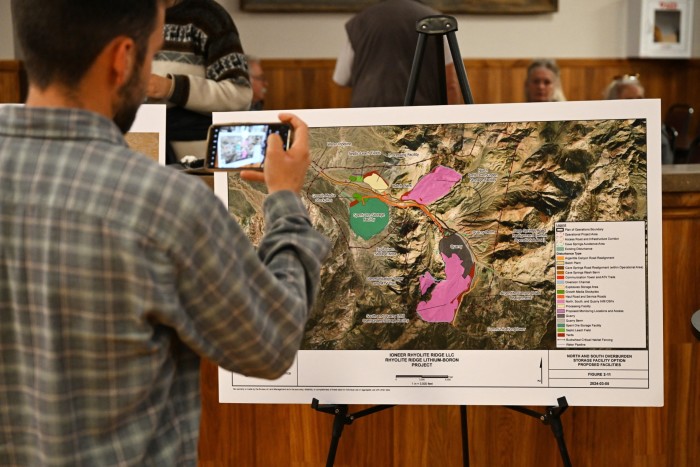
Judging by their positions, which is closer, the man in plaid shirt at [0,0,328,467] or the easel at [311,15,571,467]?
the man in plaid shirt at [0,0,328,467]

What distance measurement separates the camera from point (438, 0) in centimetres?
592

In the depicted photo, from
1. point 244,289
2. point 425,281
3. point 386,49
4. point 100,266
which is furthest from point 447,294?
point 386,49

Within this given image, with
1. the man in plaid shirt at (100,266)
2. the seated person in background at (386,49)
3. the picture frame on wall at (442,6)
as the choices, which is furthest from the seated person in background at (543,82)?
the man in plaid shirt at (100,266)

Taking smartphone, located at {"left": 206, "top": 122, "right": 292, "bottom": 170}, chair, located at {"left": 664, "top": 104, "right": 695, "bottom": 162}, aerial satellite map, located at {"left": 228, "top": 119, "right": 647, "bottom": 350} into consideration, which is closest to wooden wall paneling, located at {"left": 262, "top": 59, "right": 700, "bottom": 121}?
chair, located at {"left": 664, "top": 104, "right": 695, "bottom": 162}

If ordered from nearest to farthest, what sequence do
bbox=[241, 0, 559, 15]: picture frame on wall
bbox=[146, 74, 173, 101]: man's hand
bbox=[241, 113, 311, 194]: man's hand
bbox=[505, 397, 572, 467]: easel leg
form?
bbox=[241, 113, 311, 194]: man's hand → bbox=[505, 397, 572, 467]: easel leg → bbox=[146, 74, 173, 101]: man's hand → bbox=[241, 0, 559, 15]: picture frame on wall

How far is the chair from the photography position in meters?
5.77

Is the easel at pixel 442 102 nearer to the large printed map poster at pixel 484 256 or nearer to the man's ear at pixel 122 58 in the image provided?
the large printed map poster at pixel 484 256

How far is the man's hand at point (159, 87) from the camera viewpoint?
95.2 inches

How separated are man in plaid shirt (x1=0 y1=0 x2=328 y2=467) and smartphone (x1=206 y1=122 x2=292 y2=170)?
1.03 ft

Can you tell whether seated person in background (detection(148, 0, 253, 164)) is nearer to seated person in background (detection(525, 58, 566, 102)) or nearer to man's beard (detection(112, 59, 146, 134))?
man's beard (detection(112, 59, 146, 134))

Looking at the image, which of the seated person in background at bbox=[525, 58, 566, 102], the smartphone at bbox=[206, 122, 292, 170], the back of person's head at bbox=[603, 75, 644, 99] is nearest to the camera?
the smartphone at bbox=[206, 122, 292, 170]

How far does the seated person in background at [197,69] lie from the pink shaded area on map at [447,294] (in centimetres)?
89

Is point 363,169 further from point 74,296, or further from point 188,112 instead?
point 74,296

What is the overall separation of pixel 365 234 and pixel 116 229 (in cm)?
107
